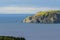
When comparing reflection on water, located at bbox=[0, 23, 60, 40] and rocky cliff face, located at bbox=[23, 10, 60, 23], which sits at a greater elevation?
rocky cliff face, located at bbox=[23, 10, 60, 23]

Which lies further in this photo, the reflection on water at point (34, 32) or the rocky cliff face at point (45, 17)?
the rocky cliff face at point (45, 17)

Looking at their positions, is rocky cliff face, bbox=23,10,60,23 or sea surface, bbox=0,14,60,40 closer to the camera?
sea surface, bbox=0,14,60,40

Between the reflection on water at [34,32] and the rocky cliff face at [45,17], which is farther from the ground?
the rocky cliff face at [45,17]

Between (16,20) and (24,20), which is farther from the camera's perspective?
(16,20)

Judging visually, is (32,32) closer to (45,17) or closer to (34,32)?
(34,32)

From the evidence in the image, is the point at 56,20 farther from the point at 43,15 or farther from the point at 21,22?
the point at 21,22

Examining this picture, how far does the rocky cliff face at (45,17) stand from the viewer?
244 feet

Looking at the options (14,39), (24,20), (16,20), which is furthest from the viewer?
(16,20)

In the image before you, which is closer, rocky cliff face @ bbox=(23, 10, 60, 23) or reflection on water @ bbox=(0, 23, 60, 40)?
reflection on water @ bbox=(0, 23, 60, 40)

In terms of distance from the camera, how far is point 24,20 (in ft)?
270

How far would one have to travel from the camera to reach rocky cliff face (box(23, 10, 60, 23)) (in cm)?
7425

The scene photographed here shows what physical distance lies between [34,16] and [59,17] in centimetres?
848

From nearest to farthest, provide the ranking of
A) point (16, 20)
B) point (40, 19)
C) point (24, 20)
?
point (40, 19) < point (24, 20) < point (16, 20)

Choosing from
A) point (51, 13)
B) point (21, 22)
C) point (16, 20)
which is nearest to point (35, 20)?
point (51, 13)
